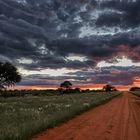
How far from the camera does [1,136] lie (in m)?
13.6

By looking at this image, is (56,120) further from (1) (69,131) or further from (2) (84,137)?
(2) (84,137)

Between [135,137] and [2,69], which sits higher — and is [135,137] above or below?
below

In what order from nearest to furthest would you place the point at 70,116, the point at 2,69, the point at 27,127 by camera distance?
1. the point at 27,127
2. the point at 70,116
3. the point at 2,69

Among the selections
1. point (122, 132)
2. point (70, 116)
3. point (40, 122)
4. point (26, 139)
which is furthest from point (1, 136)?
point (70, 116)

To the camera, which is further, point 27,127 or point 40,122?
point 40,122

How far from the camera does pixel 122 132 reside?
57.7 feet

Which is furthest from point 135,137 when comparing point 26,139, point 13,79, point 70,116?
point 13,79

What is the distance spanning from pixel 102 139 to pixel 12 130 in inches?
163

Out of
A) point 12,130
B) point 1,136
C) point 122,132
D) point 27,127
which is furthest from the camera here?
point 122,132

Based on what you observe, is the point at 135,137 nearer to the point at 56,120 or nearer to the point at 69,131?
the point at 69,131

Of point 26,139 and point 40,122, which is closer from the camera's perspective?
point 26,139

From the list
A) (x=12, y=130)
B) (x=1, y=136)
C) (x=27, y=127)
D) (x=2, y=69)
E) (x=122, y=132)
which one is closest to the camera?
(x=1, y=136)

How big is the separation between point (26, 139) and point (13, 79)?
83688 mm

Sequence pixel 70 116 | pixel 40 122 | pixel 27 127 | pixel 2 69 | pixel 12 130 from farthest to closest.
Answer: pixel 2 69, pixel 70 116, pixel 40 122, pixel 27 127, pixel 12 130
